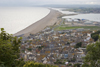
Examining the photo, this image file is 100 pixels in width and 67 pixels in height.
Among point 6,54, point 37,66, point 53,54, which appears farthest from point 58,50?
point 6,54

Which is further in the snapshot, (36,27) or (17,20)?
(17,20)

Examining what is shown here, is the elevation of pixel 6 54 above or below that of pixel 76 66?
above

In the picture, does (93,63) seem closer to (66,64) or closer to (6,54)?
(6,54)

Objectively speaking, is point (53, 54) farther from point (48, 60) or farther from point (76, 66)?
point (76, 66)

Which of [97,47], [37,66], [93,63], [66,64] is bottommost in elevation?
[66,64]

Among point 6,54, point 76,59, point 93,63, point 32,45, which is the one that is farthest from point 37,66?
point 32,45

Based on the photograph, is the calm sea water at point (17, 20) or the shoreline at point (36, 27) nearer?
the shoreline at point (36, 27)

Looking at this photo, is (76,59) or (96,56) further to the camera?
(76,59)

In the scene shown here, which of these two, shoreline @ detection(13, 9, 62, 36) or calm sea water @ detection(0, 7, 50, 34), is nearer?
shoreline @ detection(13, 9, 62, 36)

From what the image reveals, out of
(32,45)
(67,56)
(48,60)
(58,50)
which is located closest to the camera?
(48,60)

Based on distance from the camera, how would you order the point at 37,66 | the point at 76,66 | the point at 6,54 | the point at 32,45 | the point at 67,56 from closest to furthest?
1. the point at 6,54
2. the point at 37,66
3. the point at 76,66
4. the point at 67,56
5. the point at 32,45
